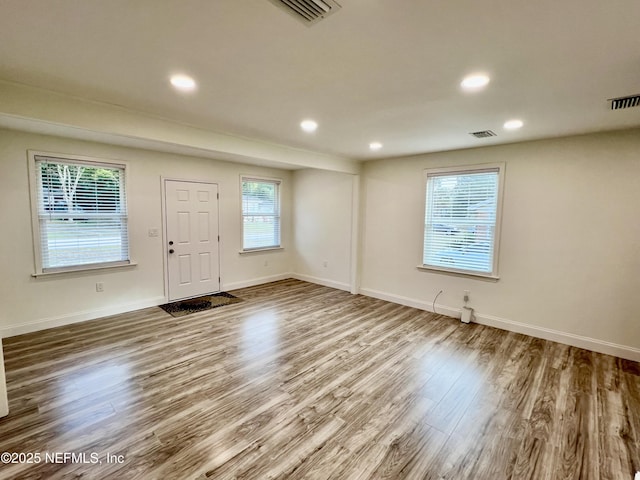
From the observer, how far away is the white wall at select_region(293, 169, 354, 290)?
5762 millimetres

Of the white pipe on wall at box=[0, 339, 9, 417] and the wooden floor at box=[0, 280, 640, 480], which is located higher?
the white pipe on wall at box=[0, 339, 9, 417]

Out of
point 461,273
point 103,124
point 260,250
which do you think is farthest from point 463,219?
point 103,124

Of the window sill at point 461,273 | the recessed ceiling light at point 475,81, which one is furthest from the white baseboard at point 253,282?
the recessed ceiling light at point 475,81

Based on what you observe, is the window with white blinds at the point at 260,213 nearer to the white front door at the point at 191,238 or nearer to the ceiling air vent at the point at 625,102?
the white front door at the point at 191,238

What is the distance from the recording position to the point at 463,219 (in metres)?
4.29

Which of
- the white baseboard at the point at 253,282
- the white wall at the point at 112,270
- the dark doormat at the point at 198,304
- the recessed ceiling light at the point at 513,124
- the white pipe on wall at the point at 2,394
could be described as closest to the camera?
the white pipe on wall at the point at 2,394

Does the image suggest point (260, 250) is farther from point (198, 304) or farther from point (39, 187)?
point (39, 187)

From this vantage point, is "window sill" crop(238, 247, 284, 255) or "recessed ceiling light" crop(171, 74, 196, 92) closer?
"recessed ceiling light" crop(171, 74, 196, 92)

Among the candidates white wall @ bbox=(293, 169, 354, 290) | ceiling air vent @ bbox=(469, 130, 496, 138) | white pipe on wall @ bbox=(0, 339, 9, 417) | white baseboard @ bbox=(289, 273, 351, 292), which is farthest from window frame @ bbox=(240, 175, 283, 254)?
ceiling air vent @ bbox=(469, 130, 496, 138)

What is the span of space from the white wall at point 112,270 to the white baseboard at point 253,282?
0.07 feet

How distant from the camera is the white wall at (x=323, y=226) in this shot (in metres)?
5.76

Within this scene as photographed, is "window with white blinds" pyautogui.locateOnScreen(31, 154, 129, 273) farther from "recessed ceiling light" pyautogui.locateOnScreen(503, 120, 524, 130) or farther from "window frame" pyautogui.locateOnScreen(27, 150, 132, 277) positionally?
"recessed ceiling light" pyautogui.locateOnScreen(503, 120, 524, 130)

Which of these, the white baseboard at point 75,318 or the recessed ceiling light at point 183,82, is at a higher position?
the recessed ceiling light at point 183,82

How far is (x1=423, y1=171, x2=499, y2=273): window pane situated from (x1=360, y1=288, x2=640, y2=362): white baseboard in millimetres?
668
